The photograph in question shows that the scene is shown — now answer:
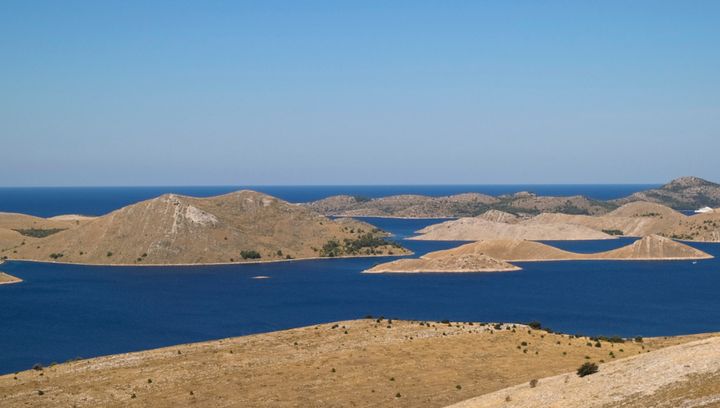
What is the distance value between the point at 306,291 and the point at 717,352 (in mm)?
146754

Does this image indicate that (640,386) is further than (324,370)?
No

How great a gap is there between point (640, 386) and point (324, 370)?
36.1m

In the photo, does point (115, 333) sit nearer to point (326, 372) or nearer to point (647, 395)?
point (326, 372)

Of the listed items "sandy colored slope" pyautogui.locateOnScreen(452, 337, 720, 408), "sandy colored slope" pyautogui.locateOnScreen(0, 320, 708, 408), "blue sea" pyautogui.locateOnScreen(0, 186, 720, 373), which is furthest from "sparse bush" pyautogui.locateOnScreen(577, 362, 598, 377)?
"blue sea" pyautogui.locateOnScreen(0, 186, 720, 373)

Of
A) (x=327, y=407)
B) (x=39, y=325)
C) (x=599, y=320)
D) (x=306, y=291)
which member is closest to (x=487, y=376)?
(x=327, y=407)

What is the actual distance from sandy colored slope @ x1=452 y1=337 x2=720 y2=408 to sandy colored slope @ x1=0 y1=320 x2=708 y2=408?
1167cm

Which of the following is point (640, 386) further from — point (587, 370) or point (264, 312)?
point (264, 312)

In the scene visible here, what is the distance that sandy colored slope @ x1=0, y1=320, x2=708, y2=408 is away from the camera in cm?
7081

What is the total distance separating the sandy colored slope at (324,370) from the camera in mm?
70812

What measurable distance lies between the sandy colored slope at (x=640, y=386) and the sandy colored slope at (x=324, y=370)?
11671 millimetres

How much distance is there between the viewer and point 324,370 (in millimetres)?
80312

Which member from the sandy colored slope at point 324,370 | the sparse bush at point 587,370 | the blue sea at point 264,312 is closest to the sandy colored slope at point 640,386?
the sparse bush at point 587,370

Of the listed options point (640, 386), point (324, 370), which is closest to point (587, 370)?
point (640, 386)

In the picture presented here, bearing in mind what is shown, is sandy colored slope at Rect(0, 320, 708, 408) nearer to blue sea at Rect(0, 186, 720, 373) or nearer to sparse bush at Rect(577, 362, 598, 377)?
sparse bush at Rect(577, 362, 598, 377)
